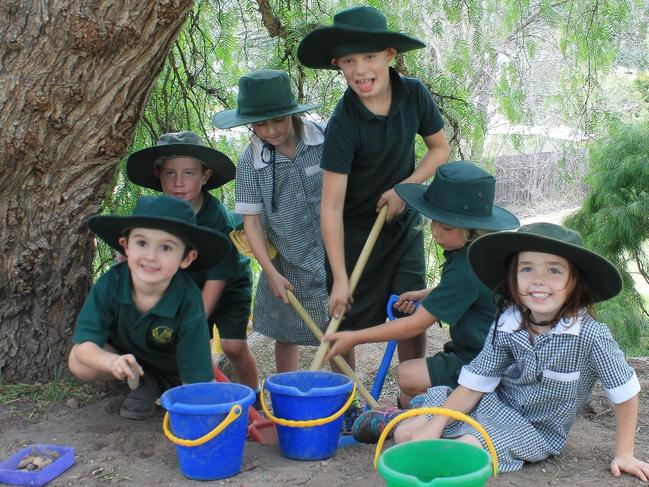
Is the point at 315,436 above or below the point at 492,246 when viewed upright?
below

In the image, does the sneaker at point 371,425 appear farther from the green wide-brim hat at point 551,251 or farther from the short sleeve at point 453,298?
the green wide-brim hat at point 551,251

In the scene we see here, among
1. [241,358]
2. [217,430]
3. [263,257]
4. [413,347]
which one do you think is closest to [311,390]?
[217,430]

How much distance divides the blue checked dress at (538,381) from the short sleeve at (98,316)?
1.43 meters

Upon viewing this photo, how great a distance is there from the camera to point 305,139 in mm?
3990

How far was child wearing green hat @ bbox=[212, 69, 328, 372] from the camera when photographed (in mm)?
3820

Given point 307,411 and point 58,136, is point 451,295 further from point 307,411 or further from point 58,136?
point 58,136

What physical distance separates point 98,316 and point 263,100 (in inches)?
50.4

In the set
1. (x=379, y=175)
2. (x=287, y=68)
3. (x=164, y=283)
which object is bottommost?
(x=164, y=283)

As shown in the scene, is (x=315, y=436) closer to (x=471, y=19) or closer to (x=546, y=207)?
(x=471, y=19)

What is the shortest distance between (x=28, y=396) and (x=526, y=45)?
3591 millimetres

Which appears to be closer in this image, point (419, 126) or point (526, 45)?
point (419, 126)

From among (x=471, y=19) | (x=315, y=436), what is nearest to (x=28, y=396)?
(x=315, y=436)

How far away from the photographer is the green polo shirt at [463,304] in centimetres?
324

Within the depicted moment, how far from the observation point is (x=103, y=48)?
3.36 meters
